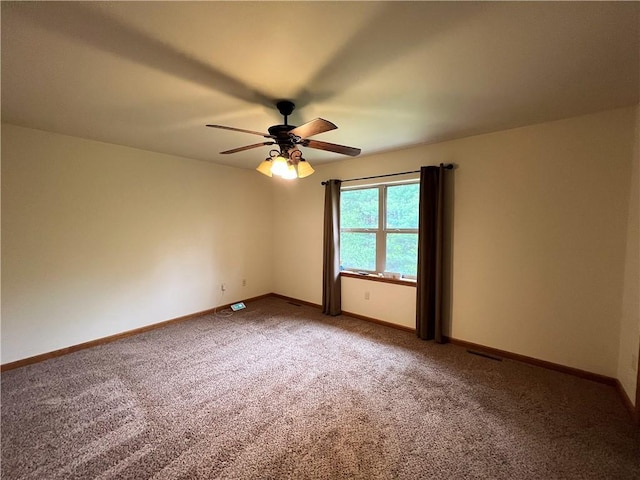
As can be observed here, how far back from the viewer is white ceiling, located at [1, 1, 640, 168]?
1.26m

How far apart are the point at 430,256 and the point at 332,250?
56.0 inches

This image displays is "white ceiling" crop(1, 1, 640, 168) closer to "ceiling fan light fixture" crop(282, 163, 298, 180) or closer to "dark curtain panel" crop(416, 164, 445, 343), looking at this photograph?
"ceiling fan light fixture" crop(282, 163, 298, 180)

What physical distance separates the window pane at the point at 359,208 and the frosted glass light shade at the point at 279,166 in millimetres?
2051

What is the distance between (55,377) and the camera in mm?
2482

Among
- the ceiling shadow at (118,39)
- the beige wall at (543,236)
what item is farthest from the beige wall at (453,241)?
the ceiling shadow at (118,39)

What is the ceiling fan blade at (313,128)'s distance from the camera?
1748 millimetres

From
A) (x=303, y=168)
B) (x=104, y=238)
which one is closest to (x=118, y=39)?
(x=303, y=168)

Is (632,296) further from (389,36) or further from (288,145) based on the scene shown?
(288,145)

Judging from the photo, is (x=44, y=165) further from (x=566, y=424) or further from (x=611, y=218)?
(x=611, y=218)

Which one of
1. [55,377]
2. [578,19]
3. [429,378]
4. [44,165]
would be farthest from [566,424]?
[44,165]

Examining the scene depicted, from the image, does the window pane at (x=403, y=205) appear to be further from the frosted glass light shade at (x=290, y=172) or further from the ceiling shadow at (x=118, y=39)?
the ceiling shadow at (x=118, y=39)

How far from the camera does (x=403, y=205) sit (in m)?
3.66

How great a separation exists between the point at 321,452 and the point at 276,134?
7.28ft

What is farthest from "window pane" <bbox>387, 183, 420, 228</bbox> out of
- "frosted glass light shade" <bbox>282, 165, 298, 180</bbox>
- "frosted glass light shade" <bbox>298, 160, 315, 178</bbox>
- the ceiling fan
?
"frosted glass light shade" <bbox>282, 165, 298, 180</bbox>
